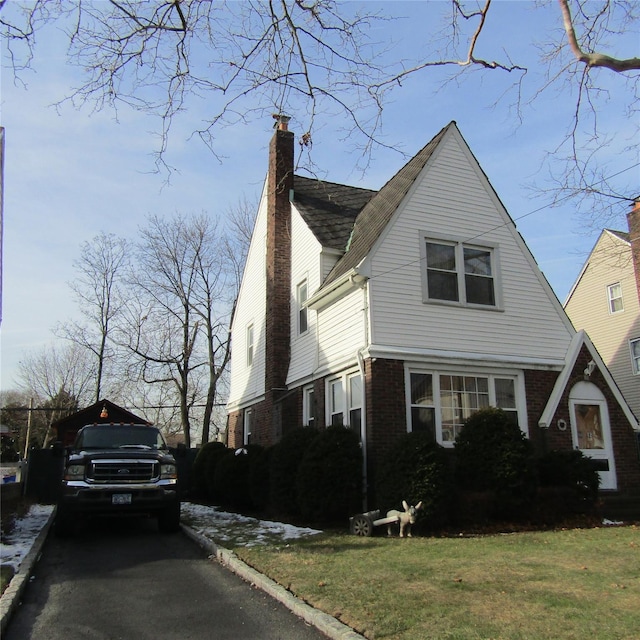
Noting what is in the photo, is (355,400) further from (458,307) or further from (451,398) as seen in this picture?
(458,307)

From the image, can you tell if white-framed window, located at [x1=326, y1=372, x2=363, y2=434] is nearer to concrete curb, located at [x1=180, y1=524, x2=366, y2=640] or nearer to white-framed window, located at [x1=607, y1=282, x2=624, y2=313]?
concrete curb, located at [x1=180, y1=524, x2=366, y2=640]

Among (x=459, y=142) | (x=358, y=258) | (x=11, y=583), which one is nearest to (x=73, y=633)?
(x=11, y=583)

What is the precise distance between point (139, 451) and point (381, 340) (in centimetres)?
504

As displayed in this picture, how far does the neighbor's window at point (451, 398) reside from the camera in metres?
12.3

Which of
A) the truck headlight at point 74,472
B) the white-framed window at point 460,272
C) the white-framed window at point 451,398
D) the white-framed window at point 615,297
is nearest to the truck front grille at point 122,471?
the truck headlight at point 74,472

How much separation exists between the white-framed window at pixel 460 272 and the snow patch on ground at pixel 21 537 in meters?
8.72

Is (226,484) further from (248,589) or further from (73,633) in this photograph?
(73,633)

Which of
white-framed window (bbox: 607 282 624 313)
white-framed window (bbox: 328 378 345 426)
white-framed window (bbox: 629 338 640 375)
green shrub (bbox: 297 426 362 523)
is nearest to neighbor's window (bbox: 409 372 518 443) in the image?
green shrub (bbox: 297 426 362 523)

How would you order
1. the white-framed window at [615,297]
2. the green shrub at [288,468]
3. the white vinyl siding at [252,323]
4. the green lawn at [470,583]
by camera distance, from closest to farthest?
the green lawn at [470,583], the green shrub at [288,468], the white vinyl siding at [252,323], the white-framed window at [615,297]

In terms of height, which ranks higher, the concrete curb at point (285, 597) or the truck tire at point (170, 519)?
the truck tire at point (170, 519)

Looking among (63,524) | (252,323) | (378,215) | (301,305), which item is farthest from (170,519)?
(252,323)

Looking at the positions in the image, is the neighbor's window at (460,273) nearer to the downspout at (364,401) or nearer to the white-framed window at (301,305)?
the downspout at (364,401)

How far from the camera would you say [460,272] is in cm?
1346

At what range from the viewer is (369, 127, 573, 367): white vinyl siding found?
41.1 ft
